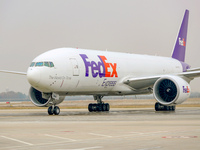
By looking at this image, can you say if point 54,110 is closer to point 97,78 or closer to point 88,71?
point 88,71

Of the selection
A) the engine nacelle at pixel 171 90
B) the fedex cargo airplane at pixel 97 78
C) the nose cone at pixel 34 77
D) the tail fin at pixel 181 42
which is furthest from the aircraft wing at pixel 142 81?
the tail fin at pixel 181 42

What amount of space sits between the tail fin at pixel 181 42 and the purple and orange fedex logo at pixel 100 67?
12.4m

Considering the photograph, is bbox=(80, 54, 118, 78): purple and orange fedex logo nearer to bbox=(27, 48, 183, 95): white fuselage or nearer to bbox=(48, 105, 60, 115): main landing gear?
Result: bbox=(27, 48, 183, 95): white fuselage

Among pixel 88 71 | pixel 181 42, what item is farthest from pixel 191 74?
pixel 181 42

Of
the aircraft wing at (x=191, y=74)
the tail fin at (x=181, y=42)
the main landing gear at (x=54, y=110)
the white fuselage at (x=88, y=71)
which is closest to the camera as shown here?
the white fuselage at (x=88, y=71)

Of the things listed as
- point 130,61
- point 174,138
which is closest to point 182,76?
point 130,61

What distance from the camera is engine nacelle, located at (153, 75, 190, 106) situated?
27.5 m

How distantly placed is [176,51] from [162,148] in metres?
33.1

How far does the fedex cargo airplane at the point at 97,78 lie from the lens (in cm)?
2588

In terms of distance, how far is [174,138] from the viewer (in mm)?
11109

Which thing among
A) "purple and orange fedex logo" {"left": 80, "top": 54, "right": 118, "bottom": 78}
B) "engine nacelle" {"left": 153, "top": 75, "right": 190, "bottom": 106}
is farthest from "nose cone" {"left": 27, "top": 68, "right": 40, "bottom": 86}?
"engine nacelle" {"left": 153, "top": 75, "right": 190, "bottom": 106}

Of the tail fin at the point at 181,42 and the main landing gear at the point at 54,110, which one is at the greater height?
the tail fin at the point at 181,42

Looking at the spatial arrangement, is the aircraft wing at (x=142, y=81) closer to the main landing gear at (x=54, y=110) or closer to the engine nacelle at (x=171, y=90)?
the engine nacelle at (x=171, y=90)

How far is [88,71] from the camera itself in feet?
91.7
